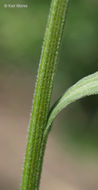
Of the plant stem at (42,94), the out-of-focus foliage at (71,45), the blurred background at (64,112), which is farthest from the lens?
the out-of-focus foliage at (71,45)

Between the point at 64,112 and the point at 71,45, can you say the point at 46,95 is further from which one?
the point at 64,112

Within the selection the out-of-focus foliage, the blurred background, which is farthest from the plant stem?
the out-of-focus foliage

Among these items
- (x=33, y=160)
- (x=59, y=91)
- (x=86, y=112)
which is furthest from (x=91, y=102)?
(x=33, y=160)

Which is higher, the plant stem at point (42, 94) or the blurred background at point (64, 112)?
the blurred background at point (64, 112)

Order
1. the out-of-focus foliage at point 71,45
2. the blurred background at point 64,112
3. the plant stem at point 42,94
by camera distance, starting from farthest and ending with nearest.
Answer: the out-of-focus foliage at point 71,45, the blurred background at point 64,112, the plant stem at point 42,94

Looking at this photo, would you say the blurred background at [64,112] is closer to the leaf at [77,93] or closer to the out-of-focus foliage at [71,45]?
the out-of-focus foliage at [71,45]

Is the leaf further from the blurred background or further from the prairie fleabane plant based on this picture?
the blurred background

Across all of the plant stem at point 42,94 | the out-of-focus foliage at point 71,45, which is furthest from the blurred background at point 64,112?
the plant stem at point 42,94

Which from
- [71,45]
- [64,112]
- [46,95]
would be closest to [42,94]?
[46,95]
